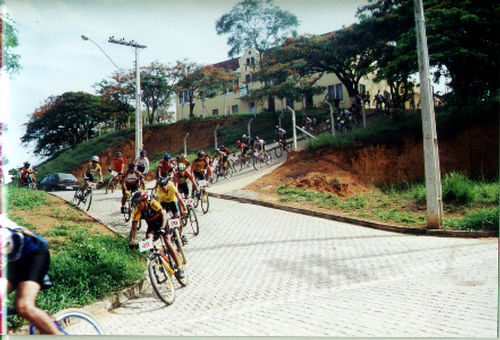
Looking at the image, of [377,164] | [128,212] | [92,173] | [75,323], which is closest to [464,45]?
[377,164]

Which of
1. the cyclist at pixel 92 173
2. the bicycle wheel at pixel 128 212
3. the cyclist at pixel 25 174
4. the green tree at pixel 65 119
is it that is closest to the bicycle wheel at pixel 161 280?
the bicycle wheel at pixel 128 212

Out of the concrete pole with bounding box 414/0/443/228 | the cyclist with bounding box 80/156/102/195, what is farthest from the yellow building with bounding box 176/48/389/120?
the concrete pole with bounding box 414/0/443/228

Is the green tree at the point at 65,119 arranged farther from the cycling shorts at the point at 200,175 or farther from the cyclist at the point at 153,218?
the cyclist at the point at 153,218

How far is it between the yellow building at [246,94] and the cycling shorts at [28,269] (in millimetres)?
24928

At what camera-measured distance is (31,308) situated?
2.91 m

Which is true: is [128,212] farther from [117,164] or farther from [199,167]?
[117,164]

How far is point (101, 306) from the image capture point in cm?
495

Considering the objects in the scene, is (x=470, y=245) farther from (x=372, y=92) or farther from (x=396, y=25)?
(x=372, y=92)

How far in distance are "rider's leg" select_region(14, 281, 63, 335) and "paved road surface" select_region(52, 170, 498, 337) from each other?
5.23 ft

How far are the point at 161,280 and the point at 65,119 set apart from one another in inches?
985

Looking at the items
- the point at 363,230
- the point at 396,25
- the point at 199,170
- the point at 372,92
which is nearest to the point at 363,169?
the point at 363,230

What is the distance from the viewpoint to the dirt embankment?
13.1 m

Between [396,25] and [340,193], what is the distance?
10978mm

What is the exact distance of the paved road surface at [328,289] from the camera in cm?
406
